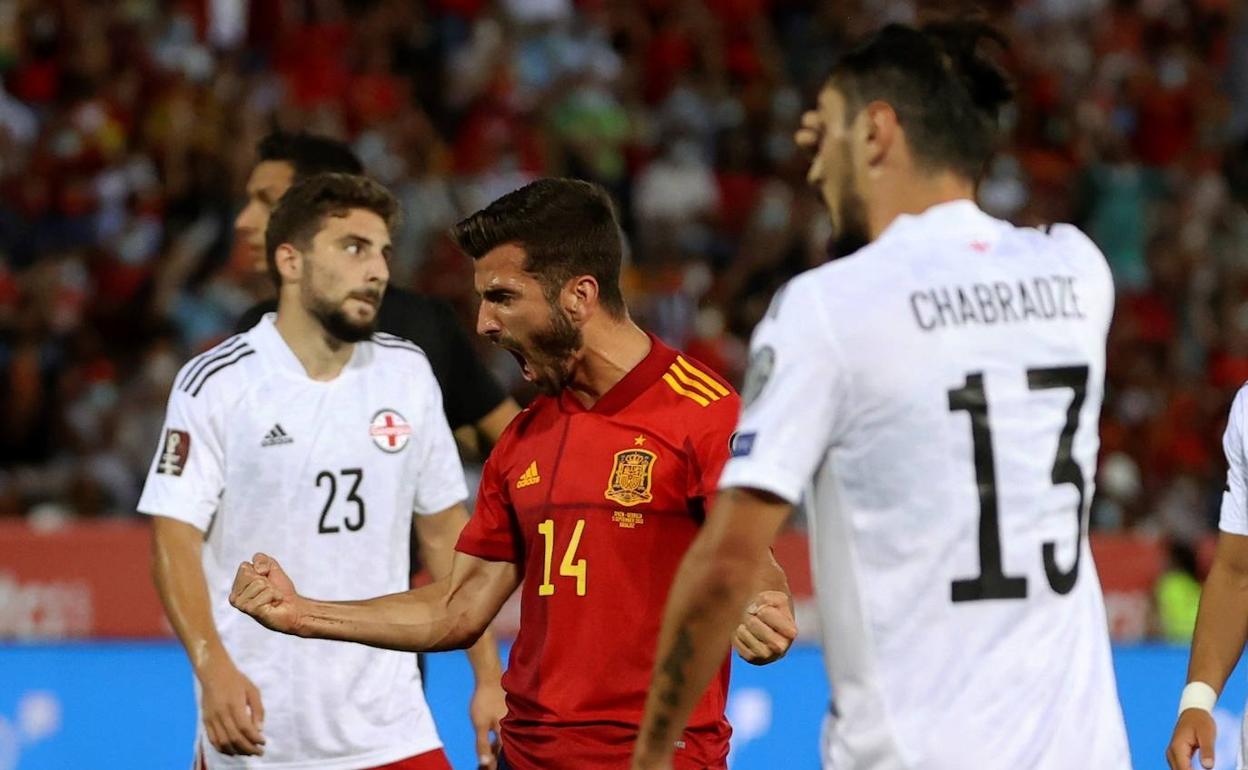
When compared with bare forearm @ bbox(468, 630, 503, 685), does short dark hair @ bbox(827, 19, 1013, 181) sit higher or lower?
higher

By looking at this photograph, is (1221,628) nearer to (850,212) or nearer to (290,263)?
(850,212)

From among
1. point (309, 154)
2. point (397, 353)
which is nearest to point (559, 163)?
point (309, 154)

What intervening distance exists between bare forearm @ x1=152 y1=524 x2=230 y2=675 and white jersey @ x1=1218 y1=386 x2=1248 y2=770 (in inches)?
107

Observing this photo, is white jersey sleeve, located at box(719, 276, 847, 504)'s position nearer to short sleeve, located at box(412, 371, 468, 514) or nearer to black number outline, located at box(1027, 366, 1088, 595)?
black number outline, located at box(1027, 366, 1088, 595)

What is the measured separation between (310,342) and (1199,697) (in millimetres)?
2711

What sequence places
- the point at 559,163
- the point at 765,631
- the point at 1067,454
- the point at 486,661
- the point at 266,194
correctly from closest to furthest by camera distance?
the point at 1067,454 < the point at 765,631 < the point at 486,661 < the point at 266,194 < the point at 559,163

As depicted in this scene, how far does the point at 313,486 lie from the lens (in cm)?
563

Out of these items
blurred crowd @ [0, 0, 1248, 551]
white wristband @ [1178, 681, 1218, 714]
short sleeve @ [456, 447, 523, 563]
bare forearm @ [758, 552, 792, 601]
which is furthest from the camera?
blurred crowd @ [0, 0, 1248, 551]

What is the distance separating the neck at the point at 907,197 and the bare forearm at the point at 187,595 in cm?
266

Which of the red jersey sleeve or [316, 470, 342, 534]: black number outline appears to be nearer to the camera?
the red jersey sleeve

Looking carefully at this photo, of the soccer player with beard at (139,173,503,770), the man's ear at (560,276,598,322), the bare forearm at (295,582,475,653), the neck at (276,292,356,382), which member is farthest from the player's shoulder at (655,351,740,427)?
the neck at (276,292,356,382)

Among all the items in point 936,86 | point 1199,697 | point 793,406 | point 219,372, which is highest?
point 936,86

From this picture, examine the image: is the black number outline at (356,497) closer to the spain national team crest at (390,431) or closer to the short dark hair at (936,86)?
the spain national team crest at (390,431)

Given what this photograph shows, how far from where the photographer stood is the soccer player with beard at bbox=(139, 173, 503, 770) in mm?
5590
